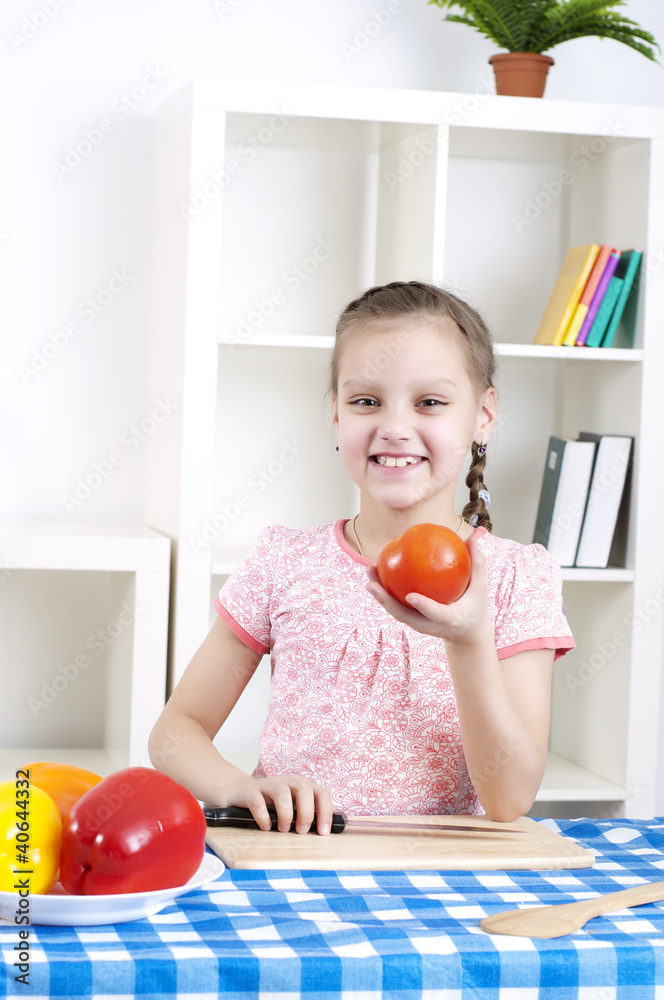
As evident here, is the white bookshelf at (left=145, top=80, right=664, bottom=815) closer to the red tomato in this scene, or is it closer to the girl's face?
the girl's face

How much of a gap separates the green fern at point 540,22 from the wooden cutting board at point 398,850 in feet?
5.42

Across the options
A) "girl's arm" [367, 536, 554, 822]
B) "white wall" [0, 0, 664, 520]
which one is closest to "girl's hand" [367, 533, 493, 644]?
"girl's arm" [367, 536, 554, 822]

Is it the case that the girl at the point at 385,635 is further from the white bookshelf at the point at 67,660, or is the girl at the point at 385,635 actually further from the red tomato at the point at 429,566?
the white bookshelf at the point at 67,660

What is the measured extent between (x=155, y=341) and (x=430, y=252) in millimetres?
567

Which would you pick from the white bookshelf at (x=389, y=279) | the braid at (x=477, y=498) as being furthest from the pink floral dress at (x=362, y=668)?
the white bookshelf at (x=389, y=279)

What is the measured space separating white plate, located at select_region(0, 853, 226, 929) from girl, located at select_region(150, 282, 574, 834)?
1.16 feet

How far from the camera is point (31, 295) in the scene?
7.12 feet

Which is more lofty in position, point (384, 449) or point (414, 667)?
point (384, 449)

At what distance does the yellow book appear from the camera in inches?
85.0

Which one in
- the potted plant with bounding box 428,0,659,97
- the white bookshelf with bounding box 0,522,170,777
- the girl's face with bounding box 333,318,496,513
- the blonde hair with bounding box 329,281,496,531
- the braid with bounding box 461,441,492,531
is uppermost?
the potted plant with bounding box 428,0,659,97

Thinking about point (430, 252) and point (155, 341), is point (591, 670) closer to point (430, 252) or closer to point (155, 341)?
point (430, 252)

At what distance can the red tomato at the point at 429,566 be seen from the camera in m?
0.89

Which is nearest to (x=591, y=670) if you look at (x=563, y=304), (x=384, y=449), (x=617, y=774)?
(x=617, y=774)

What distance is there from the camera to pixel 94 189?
2.19 meters
